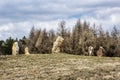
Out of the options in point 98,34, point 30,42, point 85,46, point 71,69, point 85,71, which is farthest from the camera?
point 30,42

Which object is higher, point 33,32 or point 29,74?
point 33,32

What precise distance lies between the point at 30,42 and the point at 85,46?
25.7 m

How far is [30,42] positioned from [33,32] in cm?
1238

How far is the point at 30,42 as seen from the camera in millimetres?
102688

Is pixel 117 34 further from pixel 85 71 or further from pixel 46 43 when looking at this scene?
pixel 85 71

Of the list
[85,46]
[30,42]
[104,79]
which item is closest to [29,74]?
[104,79]

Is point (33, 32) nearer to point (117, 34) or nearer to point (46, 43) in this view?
point (46, 43)

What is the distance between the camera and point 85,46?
81875 mm

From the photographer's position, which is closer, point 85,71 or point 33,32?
point 85,71

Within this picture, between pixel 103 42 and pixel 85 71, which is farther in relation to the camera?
pixel 103 42

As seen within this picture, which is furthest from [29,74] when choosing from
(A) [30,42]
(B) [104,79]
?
(A) [30,42]

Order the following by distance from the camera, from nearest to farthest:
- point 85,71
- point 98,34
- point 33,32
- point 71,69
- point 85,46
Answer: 1. point 85,71
2. point 71,69
3. point 85,46
4. point 98,34
5. point 33,32

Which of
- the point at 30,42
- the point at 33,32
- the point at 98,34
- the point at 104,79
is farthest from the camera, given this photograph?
the point at 33,32

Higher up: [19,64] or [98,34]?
[98,34]
